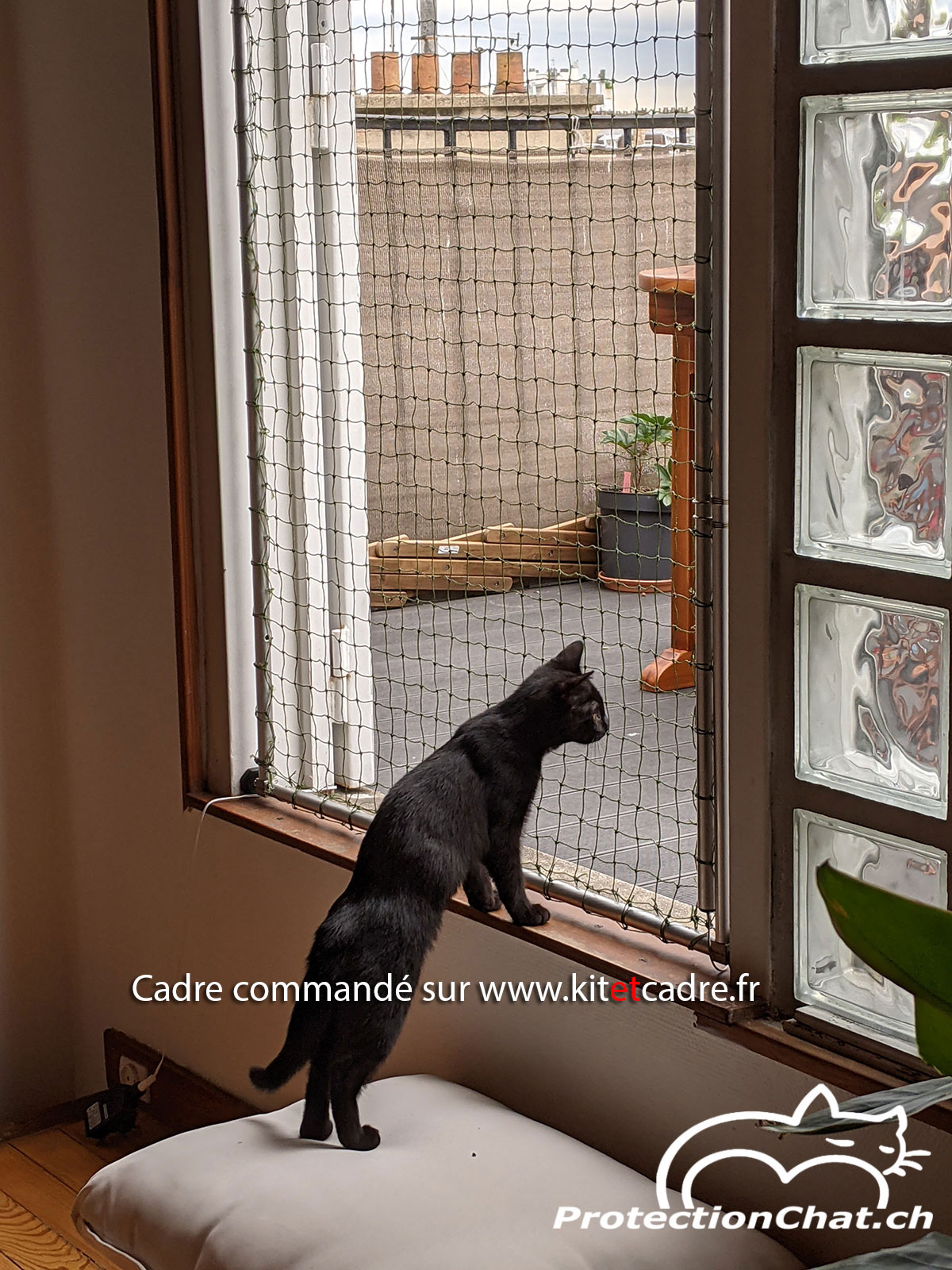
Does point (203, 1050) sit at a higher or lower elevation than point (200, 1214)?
lower

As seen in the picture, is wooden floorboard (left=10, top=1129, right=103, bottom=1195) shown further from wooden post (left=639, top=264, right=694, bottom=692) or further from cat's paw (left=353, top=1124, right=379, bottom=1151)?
wooden post (left=639, top=264, right=694, bottom=692)

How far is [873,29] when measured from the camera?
1126 millimetres

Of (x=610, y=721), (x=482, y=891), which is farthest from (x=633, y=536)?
(x=482, y=891)

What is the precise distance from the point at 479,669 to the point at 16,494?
77cm

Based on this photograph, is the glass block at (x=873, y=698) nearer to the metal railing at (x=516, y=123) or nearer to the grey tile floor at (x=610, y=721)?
the grey tile floor at (x=610, y=721)

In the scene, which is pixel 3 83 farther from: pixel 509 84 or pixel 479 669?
pixel 479 669

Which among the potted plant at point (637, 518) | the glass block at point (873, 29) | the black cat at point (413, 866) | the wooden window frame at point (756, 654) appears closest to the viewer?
the glass block at point (873, 29)

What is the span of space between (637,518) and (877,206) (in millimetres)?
630

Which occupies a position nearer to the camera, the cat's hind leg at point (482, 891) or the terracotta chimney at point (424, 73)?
the cat's hind leg at point (482, 891)

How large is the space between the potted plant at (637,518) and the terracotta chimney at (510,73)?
0.40 meters

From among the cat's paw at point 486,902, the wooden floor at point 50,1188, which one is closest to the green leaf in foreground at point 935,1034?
the cat's paw at point 486,902

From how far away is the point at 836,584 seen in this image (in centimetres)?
121

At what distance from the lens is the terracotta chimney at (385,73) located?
1.79m

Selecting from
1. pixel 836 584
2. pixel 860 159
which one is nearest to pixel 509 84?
pixel 860 159
